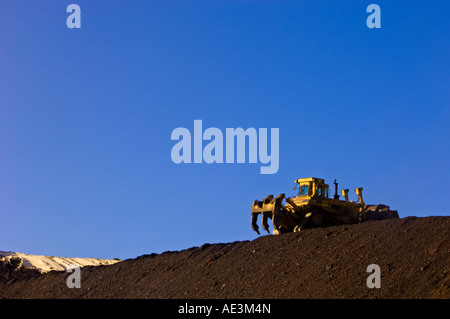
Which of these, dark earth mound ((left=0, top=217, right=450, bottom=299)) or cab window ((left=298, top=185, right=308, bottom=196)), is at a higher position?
cab window ((left=298, top=185, right=308, bottom=196))

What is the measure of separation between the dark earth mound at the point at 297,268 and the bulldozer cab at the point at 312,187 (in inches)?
136

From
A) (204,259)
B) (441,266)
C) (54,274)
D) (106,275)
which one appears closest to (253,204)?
(204,259)

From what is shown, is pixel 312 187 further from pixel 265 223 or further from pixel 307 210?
pixel 265 223

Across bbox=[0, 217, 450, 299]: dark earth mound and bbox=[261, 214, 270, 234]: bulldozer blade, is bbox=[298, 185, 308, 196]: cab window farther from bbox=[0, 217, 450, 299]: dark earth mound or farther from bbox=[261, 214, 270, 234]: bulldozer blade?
bbox=[0, 217, 450, 299]: dark earth mound

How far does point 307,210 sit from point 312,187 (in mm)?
989

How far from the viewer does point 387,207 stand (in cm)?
3434

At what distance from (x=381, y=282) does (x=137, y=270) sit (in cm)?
1205

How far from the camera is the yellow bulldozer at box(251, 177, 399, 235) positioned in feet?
99.2

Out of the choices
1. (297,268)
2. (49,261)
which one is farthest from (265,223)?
(49,261)

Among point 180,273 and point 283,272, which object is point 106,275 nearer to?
point 180,273

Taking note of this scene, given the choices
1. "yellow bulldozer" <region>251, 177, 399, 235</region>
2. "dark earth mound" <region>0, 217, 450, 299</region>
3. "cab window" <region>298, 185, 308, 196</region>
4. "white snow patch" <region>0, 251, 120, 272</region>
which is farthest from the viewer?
"white snow patch" <region>0, 251, 120, 272</region>

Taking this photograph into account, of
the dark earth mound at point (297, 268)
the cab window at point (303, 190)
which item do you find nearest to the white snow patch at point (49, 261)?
the dark earth mound at point (297, 268)

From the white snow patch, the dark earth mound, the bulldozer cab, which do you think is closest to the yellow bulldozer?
the bulldozer cab

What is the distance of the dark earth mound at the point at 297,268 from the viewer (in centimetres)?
2027
